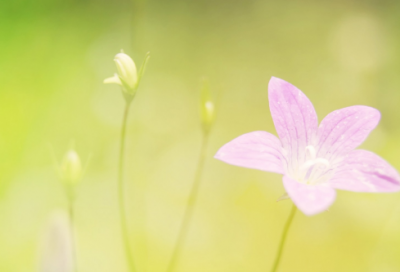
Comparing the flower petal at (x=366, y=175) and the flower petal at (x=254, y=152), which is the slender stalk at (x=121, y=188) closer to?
the flower petal at (x=254, y=152)

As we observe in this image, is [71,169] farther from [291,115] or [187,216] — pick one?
[187,216]

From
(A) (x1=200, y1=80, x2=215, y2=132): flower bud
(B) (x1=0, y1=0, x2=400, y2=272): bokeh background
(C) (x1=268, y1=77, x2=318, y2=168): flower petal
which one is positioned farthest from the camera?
(B) (x1=0, y1=0, x2=400, y2=272): bokeh background

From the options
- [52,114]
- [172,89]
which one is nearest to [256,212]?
[172,89]

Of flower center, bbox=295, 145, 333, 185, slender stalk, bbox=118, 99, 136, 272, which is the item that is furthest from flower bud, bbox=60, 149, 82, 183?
flower center, bbox=295, 145, 333, 185

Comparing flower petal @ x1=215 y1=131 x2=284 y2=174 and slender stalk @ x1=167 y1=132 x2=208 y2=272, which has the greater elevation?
flower petal @ x1=215 y1=131 x2=284 y2=174

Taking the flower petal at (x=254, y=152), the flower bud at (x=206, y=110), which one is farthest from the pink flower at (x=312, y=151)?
the flower bud at (x=206, y=110)

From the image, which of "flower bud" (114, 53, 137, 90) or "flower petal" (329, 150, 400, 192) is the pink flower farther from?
"flower bud" (114, 53, 137, 90)
